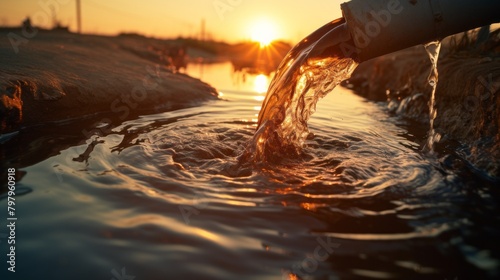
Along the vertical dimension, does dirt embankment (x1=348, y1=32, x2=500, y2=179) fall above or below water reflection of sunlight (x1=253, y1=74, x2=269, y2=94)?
above

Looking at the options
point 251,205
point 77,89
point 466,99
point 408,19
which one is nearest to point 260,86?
point 77,89

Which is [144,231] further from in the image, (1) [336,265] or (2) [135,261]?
(1) [336,265]

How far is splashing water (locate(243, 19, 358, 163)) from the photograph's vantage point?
348 centimetres

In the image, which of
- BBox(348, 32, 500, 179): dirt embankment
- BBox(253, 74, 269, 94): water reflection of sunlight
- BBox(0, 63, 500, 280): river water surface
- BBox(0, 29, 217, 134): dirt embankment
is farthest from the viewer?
BBox(253, 74, 269, 94): water reflection of sunlight

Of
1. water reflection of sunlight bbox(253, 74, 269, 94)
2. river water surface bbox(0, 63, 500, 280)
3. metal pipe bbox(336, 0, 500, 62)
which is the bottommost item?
river water surface bbox(0, 63, 500, 280)

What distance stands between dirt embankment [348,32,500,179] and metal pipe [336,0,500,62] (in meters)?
0.99

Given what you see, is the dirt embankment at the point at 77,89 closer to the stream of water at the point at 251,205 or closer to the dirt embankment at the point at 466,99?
the stream of water at the point at 251,205

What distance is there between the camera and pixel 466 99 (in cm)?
425

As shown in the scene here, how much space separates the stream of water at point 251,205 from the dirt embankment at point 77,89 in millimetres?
370

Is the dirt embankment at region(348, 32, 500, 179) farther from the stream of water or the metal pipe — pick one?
the metal pipe

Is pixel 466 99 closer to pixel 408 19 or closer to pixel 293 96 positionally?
pixel 408 19

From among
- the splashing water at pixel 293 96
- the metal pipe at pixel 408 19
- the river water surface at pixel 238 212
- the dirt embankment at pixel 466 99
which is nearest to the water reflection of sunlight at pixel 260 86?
the dirt embankment at pixel 466 99

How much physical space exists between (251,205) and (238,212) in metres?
0.14

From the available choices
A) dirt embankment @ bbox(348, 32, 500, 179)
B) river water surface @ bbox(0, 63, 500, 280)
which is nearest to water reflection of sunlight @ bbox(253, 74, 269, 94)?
dirt embankment @ bbox(348, 32, 500, 179)
